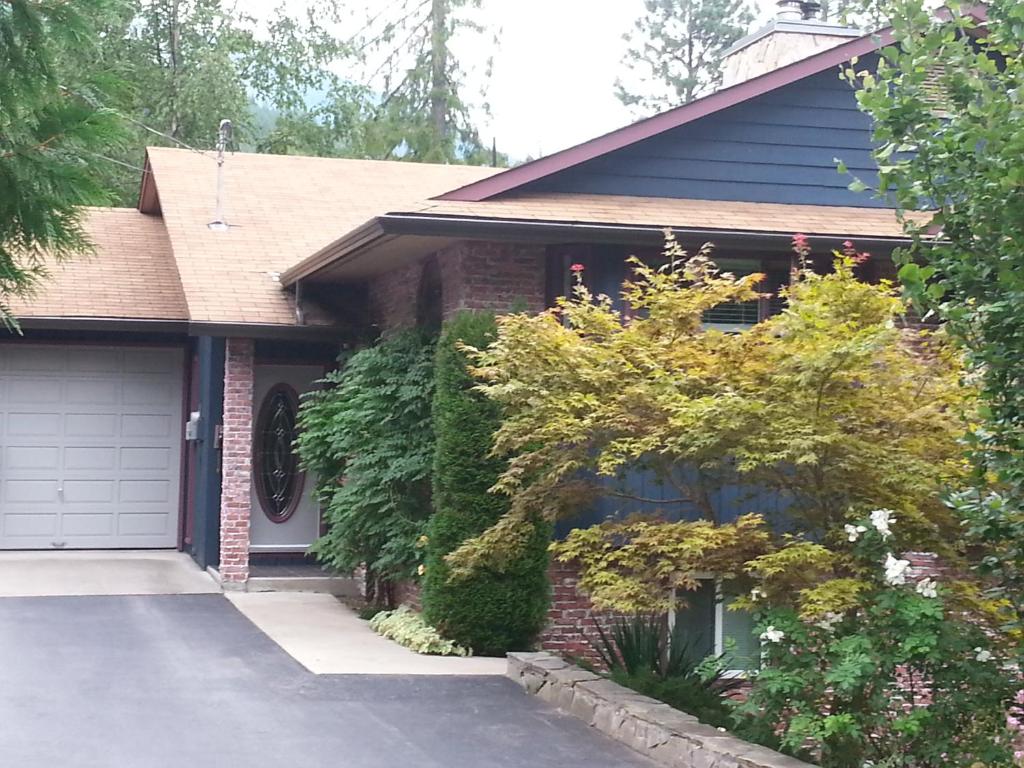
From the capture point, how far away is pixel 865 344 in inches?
301

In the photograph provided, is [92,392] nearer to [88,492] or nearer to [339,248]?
[88,492]

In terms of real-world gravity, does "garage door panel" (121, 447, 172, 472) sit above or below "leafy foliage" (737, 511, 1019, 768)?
above

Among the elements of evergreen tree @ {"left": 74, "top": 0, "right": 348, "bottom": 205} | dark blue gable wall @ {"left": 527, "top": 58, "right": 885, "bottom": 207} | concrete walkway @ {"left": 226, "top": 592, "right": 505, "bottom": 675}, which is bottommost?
concrete walkway @ {"left": 226, "top": 592, "right": 505, "bottom": 675}

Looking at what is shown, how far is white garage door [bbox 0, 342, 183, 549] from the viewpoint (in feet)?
56.1

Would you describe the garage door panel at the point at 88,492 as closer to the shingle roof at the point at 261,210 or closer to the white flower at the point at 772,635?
the shingle roof at the point at 261,210

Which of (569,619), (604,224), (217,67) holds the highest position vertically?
(217,67)

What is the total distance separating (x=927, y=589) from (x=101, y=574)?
34.5ft

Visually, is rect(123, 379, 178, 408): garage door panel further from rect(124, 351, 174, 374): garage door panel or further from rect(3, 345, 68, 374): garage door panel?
rect(3, 345, 68, 374): garage door panel

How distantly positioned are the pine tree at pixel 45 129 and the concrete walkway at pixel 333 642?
23.5ft

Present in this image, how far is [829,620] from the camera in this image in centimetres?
757

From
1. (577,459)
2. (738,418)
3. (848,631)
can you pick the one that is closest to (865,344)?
(738,418)

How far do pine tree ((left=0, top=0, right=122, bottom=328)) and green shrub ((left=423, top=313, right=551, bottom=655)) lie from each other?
7749 mm

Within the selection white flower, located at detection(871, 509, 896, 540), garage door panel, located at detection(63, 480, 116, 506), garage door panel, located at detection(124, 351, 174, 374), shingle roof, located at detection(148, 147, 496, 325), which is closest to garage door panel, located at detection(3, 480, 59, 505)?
garage door panel, located at detection(63, 480, 116, 506)

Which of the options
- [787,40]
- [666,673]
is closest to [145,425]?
[787,40]
